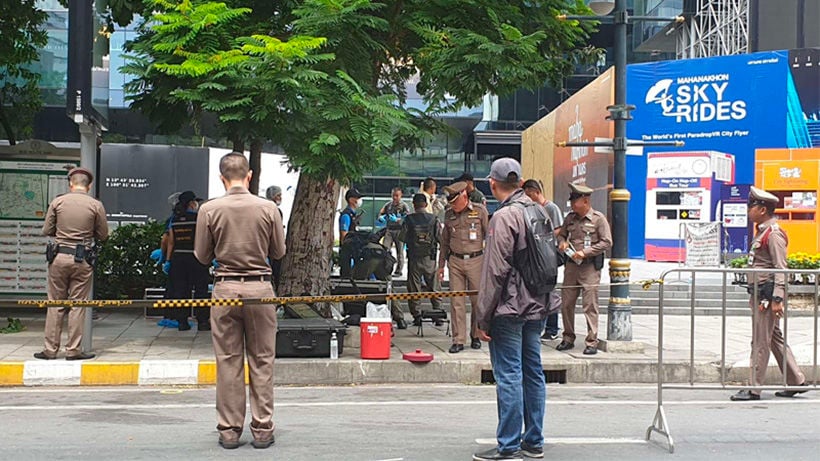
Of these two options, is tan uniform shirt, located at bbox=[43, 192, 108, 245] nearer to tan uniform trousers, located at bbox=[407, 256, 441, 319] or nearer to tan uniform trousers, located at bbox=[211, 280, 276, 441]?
tan uniform trousers, located at bbox=[211, 280, 276, 441]

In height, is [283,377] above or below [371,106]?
below

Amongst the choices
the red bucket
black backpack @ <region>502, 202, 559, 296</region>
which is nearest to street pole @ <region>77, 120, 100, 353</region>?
the red bucket

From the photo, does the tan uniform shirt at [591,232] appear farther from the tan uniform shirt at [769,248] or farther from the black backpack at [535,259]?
the black backpack at [535,259]

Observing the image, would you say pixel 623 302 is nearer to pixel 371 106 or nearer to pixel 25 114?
pixel 371 106

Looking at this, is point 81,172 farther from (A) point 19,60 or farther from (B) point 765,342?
(A) point 19,60

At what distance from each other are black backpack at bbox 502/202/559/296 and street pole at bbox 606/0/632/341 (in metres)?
5.06

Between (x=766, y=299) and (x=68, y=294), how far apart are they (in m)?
7.15

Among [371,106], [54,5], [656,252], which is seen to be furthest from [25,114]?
[656,252]

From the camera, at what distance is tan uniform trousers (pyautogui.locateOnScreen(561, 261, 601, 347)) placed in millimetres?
10945

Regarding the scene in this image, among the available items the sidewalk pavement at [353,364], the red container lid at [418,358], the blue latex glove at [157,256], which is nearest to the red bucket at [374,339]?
the sidewalk pavement at [353,364]

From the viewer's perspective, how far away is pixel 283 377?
9781mm

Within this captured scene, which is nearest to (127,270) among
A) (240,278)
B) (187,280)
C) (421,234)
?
(187,280)

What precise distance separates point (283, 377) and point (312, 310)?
5.81ft

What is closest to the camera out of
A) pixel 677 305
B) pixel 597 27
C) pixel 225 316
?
pixel 225 316
